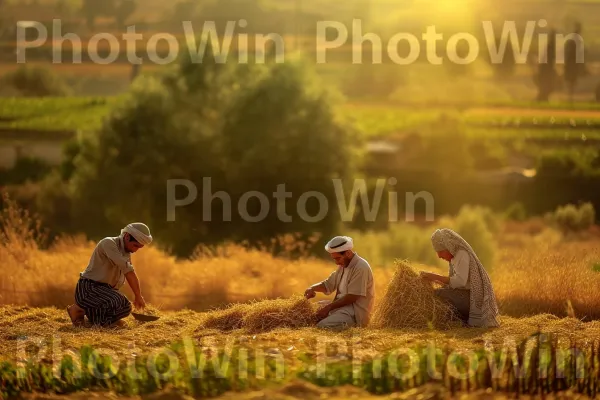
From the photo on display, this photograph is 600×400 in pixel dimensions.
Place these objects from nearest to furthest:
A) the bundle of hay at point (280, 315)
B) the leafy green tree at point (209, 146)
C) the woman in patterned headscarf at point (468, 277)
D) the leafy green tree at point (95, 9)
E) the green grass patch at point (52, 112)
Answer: the woman in patterned headscarf at point (468, 277) → the bundle of hay at point (280, 315) → the leafy green tree at point (209, 146) → the green grass patch at point (52, 112) → the leafy green tree at point (95, 9)

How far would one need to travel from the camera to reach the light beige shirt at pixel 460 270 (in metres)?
10.7

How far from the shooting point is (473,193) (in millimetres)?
39750

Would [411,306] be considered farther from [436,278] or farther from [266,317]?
[266,317]

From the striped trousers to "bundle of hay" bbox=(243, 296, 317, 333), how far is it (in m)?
1.29

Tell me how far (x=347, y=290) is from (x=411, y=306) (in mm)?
648

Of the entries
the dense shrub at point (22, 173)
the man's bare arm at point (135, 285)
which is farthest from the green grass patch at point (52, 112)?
the man's bare arm at point (135, 285)

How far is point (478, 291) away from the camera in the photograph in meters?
10.8

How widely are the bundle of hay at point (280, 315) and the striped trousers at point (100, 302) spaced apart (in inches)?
51.0

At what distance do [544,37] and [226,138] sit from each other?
12.3 meters

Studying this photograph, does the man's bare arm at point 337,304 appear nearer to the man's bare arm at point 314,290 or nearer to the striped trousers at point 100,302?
the man's bare arm at point 314,290

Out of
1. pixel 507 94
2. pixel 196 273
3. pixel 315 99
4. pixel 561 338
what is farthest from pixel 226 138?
pixel 561 338

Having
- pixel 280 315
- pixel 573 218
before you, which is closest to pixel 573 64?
pixel 573 218

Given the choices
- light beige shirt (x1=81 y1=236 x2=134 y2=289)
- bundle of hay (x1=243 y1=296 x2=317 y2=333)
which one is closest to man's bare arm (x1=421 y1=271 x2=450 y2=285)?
bundle of hay (x1=243 y1=296 x2=317 y2=333)

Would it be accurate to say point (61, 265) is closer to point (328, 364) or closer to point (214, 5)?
point (328, 364)
